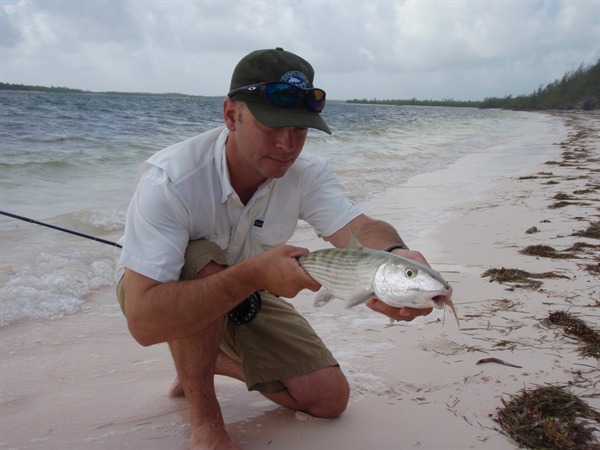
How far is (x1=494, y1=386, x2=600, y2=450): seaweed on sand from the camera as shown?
7.72 feet

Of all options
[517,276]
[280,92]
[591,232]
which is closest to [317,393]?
[280,92]

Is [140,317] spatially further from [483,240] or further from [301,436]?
[483,240]

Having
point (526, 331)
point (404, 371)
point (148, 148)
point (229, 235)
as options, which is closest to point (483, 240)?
point (526, 331)

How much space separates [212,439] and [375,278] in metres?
1.13

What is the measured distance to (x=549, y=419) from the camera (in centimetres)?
244

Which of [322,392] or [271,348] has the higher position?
[271,348]

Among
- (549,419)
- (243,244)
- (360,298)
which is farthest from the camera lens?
(243,244)

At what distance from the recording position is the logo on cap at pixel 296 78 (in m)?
2.57

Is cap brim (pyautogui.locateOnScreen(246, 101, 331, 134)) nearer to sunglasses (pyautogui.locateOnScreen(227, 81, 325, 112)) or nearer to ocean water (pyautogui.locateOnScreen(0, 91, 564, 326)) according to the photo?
sunglasses (pyautogui.locateOnScreen(227, 81, 325, 112))

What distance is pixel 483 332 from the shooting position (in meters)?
3.54

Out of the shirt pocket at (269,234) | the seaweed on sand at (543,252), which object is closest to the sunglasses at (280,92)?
the shirt pocket at (269,234)

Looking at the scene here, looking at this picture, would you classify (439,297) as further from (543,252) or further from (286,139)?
(543,252)

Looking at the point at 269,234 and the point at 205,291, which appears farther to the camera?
the point at 269,234

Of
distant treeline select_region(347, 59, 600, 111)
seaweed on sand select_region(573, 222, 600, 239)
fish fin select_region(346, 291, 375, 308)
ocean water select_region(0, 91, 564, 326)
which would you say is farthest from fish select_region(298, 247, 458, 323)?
distant treeline select_region(347, 59, 600, 111)
